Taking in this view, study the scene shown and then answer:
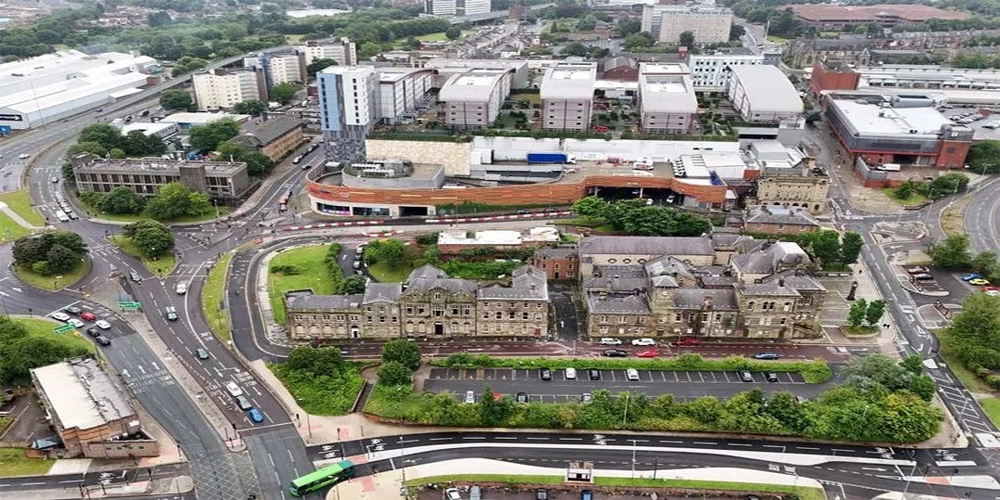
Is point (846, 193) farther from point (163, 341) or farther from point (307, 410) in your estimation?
point (163, 341)

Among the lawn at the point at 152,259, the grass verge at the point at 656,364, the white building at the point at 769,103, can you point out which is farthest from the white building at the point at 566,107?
the lawn at the point at 152,259

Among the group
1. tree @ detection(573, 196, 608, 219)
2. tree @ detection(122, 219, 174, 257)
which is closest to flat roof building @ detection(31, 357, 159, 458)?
tree @ detection(122, 219, 174, 257)

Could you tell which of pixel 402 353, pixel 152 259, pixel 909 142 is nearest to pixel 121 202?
pixel 152 259

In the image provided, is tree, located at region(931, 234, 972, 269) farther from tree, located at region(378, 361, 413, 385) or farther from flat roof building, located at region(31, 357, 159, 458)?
flat roof building, located at region(31, 357, 159, 458)

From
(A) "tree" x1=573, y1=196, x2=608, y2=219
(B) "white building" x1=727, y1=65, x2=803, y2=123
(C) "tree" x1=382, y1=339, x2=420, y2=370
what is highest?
(B) "white building" x1=727, y1=65, x2=803, y2=123

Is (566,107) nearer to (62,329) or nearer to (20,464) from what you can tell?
(62,329)
